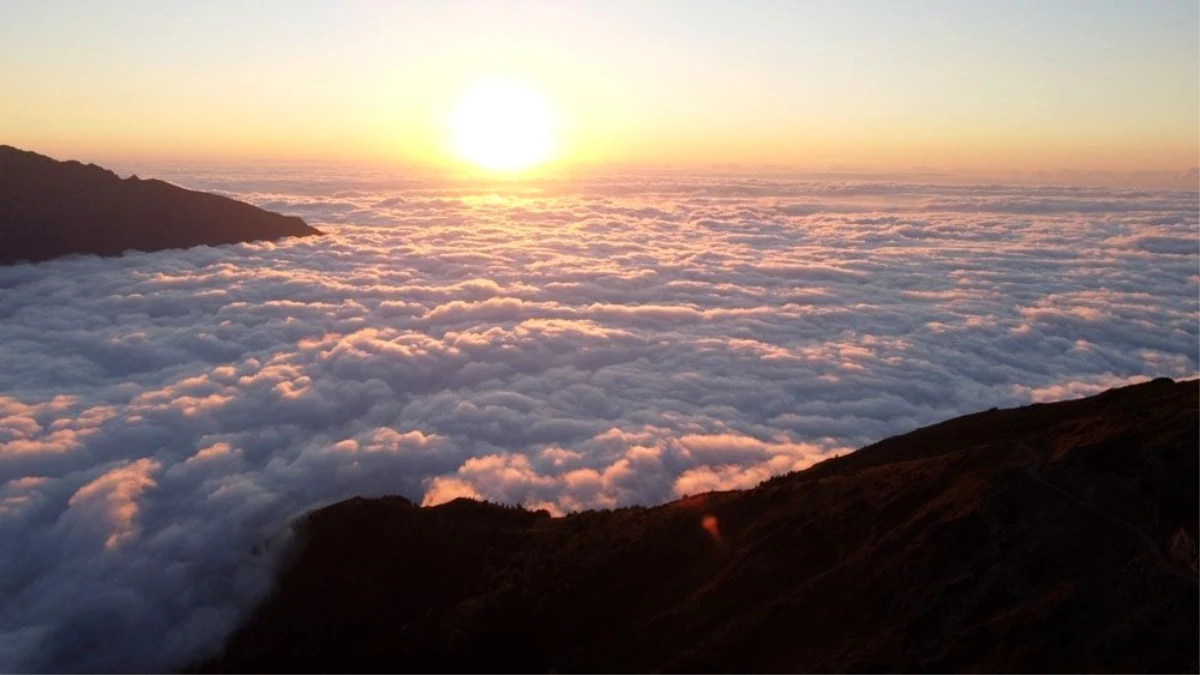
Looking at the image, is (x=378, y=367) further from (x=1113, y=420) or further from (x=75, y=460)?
(x=1113, y=420)

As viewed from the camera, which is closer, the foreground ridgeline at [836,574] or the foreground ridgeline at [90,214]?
the foreground ridgeline at [836,574]

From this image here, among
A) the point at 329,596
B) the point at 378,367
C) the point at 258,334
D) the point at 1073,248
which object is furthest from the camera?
the point at 1073,248

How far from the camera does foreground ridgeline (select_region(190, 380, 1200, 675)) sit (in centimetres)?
1644

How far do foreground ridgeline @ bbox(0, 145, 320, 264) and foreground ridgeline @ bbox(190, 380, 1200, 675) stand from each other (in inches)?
3352

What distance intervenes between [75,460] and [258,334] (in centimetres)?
3021

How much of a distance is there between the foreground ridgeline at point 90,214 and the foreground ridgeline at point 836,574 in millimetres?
85129

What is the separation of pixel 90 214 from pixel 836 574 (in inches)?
4323

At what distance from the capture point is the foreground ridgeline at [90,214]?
97.9 m

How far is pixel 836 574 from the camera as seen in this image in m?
20.6

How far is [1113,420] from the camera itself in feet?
76.3

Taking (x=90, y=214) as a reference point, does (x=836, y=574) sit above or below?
above

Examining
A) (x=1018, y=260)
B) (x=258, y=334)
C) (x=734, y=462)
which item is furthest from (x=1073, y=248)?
(x=258, y=334)

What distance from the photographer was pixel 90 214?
103 metres

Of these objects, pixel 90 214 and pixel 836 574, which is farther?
pixel 90 214
